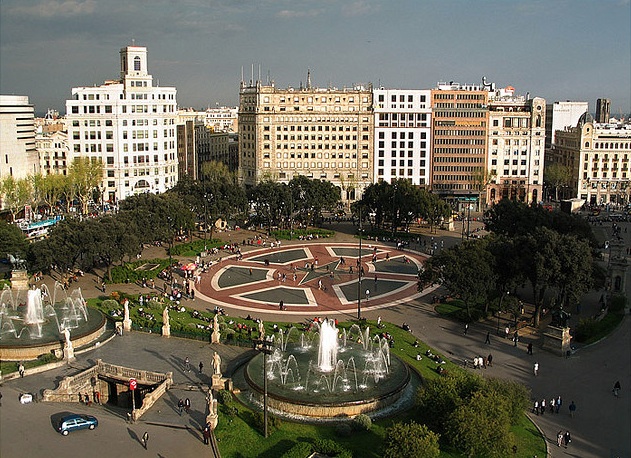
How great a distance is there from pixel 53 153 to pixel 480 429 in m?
115

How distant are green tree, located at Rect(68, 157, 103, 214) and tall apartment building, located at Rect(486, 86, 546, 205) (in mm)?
76590

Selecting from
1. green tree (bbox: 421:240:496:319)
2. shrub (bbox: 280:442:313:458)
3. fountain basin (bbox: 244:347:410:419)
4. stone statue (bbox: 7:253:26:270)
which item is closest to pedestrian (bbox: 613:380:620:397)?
fountain basin (bbox: 244:347:410:419)

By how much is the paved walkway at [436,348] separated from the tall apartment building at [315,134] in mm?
74664

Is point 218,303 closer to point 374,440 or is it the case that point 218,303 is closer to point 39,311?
point 39,311

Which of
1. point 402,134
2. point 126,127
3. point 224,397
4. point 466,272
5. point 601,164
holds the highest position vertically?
point 126,127

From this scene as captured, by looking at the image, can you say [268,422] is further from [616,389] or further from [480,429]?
[616,389]

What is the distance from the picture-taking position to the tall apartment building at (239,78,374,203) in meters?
137

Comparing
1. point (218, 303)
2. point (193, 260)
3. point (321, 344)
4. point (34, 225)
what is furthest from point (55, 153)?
point (321, 344)

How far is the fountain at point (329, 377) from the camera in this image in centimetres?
4178

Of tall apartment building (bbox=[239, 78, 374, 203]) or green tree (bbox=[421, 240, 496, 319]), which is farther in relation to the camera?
tall apartment building (bbox=[239, 78, 374, 203])

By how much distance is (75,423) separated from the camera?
125 feet

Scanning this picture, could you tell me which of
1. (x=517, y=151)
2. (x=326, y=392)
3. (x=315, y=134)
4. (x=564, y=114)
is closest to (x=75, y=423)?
(x=326, y=392)

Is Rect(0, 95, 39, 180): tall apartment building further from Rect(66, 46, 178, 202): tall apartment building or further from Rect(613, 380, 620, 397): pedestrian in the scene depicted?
Rect(613, 380, 620, 397): pedestrian

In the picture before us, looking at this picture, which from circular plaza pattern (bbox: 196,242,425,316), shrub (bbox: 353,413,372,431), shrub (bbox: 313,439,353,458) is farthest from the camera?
circular plaza pattern (bbox: 196,242,425,316)
